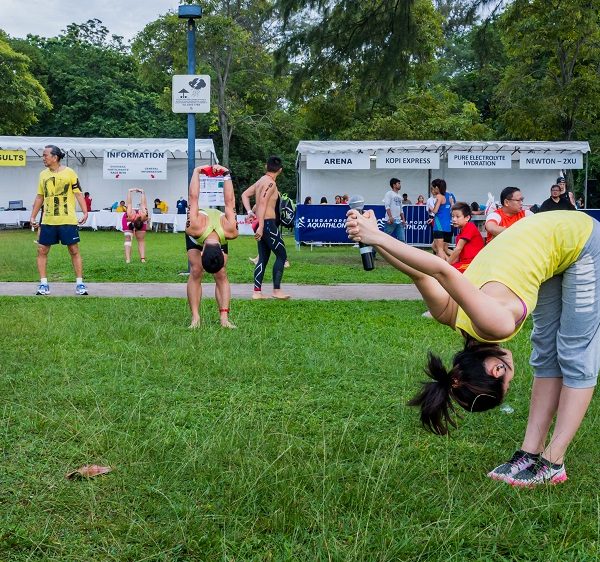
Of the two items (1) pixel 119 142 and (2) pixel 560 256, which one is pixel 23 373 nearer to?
(2) pixel 560 256

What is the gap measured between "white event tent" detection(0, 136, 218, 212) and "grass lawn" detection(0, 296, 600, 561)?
88.0ft

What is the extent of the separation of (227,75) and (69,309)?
1266 inches

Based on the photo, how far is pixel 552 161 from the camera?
26703mm

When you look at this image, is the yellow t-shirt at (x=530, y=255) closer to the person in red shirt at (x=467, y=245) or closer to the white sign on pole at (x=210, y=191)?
the person in red shirt at (x=467, y=245)

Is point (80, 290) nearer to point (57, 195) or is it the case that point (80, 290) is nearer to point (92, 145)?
point (57, 195)

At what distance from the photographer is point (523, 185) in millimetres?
28156

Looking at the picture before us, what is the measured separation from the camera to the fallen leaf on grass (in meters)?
3.55

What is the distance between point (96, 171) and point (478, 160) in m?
16.1

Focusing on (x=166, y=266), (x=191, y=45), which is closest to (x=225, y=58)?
(x=166, y=266)

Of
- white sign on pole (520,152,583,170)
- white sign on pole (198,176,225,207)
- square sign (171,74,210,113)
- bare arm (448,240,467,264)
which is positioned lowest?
bare arm (448,240,467,264)

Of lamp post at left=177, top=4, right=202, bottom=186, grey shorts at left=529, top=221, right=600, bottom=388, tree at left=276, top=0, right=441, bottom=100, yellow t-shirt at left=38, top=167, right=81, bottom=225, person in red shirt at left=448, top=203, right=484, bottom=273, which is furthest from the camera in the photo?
lamp post at left=177, top=4, right=202, bottom=186

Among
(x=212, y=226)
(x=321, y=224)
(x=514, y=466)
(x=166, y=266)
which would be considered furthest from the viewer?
(x=321, y=224)

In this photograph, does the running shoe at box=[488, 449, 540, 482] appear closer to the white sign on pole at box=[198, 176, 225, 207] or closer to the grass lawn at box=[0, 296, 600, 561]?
the grass lawn at box=[0, 296, 600, 561]

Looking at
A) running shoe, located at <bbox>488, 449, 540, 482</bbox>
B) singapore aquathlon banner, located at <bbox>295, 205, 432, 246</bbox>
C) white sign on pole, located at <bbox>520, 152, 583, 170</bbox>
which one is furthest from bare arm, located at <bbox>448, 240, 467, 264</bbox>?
white sign on pole, located at <bbox>520, 152, 583, 170</bbox>
